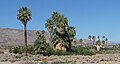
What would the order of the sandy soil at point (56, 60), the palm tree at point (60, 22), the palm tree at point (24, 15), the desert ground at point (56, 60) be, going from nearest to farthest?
the sandy soil at point (56, 60) → the desert ground at point (56, 60) → the palm tree at point (24, 15) → the palm tree at point (60, 22)

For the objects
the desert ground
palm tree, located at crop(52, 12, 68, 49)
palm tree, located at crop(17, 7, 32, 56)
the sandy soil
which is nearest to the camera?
the sandy soil

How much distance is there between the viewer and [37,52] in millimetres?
105875

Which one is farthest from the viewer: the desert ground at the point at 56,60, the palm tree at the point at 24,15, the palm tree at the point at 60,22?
the palm tree at the point at 60,22

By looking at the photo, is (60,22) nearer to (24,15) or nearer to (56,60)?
(24,15)

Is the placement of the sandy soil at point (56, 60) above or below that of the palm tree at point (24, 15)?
below

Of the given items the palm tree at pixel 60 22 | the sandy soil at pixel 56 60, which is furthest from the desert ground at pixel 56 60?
the palm tree at pixel 60 22

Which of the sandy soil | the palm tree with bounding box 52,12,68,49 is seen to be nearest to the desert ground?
the sandy soil

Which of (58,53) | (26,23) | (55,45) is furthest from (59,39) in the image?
(26,23)

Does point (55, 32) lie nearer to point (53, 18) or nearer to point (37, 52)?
point (53, 18)

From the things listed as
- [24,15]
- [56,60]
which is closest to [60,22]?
[24,15]

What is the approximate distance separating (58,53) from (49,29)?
21.1 meters

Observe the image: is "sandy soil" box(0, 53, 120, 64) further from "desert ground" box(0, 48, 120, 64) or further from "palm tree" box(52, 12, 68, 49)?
"palm tree" box(52, 12, 68, 49)

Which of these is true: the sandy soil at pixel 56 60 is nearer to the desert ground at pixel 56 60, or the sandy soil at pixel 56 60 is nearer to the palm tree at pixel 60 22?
the desert ground at pixel 56 60

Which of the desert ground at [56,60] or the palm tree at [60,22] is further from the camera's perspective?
the palm tree at [60,22]
